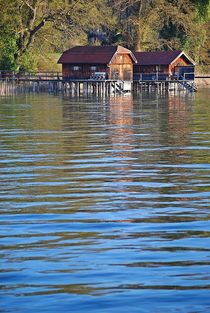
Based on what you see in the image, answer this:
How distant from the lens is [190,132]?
33.1 m

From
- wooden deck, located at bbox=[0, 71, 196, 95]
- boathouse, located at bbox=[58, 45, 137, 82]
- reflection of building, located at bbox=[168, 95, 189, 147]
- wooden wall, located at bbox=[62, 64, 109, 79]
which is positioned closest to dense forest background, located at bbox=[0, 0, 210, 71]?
wooden deck, located at bbox=[0, 71, 196, 95]

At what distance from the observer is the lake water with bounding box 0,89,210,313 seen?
387 inches

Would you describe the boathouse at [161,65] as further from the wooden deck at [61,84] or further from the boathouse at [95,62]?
the boathouse at [95,62]

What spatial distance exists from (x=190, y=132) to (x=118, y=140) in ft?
13.6

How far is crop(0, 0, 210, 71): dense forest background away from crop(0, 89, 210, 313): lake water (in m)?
55.1

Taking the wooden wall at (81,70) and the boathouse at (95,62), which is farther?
the wooden wall at (81,70)

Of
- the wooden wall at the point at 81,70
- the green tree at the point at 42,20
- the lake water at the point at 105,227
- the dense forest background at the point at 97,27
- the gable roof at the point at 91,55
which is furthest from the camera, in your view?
the dense forest background at the point at 97,27

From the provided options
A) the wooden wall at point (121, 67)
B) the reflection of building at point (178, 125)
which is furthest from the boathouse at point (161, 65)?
the reflection of building at point (178, 125)

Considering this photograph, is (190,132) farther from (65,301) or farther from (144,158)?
(65,301)

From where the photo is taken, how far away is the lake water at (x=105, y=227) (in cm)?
983

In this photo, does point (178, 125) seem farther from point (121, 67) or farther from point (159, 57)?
point (159, 57)

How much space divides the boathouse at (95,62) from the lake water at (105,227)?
166 feet

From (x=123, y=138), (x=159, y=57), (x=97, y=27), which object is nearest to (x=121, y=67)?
(x=159, y=57)

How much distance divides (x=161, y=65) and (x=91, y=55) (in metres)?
7.50
